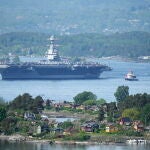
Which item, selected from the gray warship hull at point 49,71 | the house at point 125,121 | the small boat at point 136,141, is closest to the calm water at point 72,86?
the gray warship hull at point 49,71

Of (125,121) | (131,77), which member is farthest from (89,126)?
(131,77)

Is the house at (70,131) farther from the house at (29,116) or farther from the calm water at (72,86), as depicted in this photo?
the calm water at (72,86)

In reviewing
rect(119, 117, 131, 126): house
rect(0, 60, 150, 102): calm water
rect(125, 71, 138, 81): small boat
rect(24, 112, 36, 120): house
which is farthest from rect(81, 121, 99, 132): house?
rect(125, 71, 138, 81): small boat

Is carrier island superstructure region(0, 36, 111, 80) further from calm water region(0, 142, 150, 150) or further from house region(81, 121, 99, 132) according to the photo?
calm water region(0, 142, 150, 150)

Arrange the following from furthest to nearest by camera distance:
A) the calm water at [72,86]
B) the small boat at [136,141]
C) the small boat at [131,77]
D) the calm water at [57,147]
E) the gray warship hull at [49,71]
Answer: the gray warship hull at [49,71]
the small boat at [131,77]
the calm water at [72,86]
the small boat at [136,141]
the calm water at [57,147]

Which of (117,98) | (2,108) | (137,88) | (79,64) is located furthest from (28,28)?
(2,108)

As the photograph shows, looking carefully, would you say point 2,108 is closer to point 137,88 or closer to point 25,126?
point 25,126
